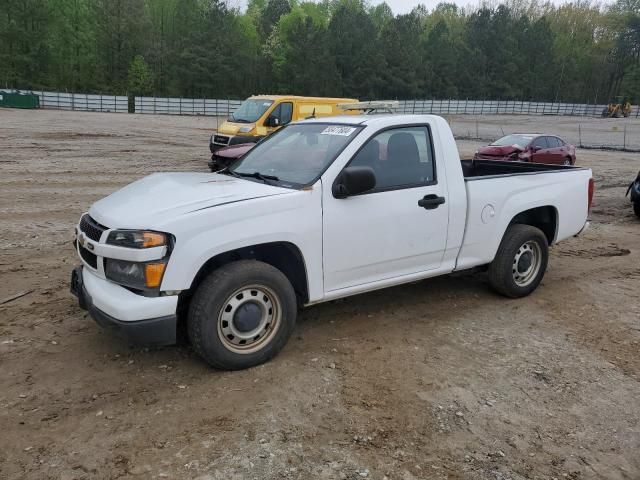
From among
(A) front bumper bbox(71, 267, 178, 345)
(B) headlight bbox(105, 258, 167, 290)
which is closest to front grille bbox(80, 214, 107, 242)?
(B) headlight bbox(105, 258, 167, 290)

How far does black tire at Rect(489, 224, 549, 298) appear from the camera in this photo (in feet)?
17.5

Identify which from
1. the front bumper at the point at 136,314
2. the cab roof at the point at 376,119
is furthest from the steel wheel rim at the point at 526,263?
the front bumper at the point at 136,314

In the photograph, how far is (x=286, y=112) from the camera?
1619 cm

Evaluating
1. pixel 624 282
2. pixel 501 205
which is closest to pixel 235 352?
pixel 501 205

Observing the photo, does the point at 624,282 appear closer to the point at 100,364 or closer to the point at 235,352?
the point at 235,352

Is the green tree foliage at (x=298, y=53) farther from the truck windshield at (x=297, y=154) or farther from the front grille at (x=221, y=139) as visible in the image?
the truck windshield at (x=297, y=154)

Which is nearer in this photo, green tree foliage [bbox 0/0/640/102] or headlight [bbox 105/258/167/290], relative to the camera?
headlight [bbox 105/258/167/290]

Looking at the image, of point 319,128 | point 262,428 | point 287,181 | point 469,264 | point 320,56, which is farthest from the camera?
point 320,56

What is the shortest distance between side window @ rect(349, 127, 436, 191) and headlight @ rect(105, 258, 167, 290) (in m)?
1.71

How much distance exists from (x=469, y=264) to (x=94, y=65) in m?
77.5

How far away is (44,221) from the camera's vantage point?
8094 millimetres

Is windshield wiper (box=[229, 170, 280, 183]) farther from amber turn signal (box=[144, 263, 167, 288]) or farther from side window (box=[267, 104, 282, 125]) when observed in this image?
side window (box=[267, 104, 282, 125])

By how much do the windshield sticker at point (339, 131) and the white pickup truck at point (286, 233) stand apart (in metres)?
0.02

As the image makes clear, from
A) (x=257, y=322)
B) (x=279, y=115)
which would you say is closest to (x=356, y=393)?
(x=257, y=322)
